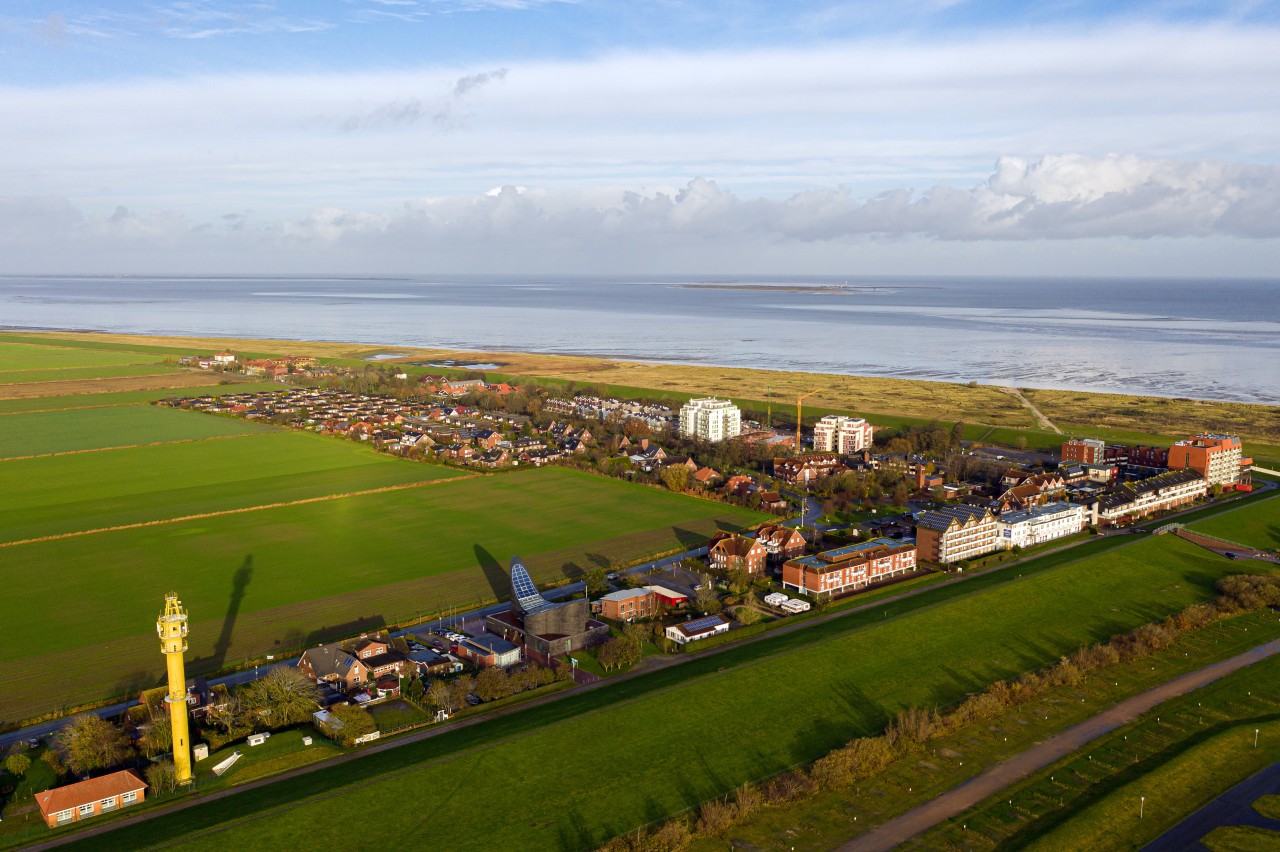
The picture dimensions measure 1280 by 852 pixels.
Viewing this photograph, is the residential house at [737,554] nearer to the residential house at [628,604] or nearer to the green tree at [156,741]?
the residential house at [628,604]

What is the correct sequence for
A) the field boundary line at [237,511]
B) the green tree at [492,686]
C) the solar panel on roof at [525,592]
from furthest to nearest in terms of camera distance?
the field boundary line at [237,511] < the solar panel on roof at [525,592] < the green tree at [492,686]

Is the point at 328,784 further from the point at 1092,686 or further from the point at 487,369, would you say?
the point at 487,369

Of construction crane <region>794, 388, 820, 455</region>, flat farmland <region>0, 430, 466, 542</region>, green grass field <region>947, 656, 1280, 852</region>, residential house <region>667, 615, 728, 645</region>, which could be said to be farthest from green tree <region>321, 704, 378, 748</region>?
construction crane <region>794, 388, 820, 455</region>

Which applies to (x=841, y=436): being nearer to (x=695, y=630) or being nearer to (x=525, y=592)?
(x=695, y=630)

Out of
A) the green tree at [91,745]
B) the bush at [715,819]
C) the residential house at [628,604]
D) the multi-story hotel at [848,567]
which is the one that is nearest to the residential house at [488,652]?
the residential house at [628,604]

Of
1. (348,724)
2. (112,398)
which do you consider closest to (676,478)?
(348,724)

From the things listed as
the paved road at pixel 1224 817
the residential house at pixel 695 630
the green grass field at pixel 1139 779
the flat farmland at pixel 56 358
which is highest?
the flat farmland at pixel 56 358

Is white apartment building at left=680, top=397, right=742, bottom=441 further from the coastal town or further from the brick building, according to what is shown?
the brick building
